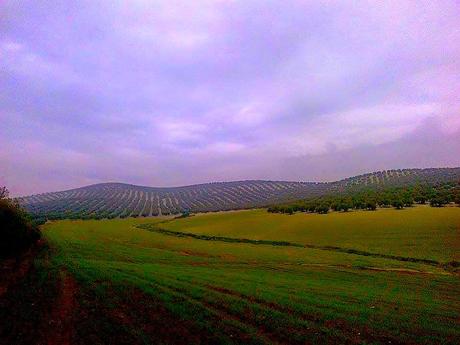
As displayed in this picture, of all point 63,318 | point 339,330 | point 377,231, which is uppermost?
point 63,318

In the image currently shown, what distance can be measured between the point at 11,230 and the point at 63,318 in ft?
95.2

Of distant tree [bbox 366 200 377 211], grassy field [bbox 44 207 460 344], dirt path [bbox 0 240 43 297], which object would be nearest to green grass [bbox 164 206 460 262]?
grassy field [bbox 44 207 460 344]

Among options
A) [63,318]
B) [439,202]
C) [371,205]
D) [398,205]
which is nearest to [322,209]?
[371,205]

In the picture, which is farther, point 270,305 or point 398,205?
point 398,205

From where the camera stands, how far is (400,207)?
92750 mm

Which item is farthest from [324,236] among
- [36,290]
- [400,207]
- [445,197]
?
[36,290]

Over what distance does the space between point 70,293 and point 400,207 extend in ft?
304

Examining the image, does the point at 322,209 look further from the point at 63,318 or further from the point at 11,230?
the point at 63,318

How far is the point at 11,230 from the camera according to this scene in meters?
37.6

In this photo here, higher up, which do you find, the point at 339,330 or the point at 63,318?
the point at 63,318

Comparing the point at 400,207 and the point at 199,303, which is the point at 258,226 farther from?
the point at 199,303

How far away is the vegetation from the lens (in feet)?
119

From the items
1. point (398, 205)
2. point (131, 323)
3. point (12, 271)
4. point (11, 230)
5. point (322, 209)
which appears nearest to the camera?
point (131, 323)

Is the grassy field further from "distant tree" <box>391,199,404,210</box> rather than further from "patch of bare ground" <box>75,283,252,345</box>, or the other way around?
"distant tree" <box>391,199,404,210</box>
